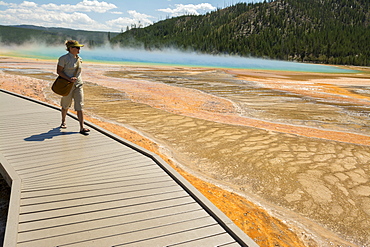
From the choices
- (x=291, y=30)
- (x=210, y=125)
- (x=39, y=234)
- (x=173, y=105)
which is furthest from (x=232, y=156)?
(x=291, y=30)

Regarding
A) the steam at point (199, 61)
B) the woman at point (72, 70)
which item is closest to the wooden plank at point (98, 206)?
the woman at point (72, 70)

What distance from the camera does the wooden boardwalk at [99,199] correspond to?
3.31 m

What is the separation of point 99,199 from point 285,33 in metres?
137

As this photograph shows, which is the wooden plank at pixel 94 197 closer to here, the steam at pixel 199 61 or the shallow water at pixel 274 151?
the shallow water at pixel 274 151

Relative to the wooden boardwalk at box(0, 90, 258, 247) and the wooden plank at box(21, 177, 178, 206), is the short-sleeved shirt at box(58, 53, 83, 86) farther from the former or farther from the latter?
the wooden plank at box(21, 177, 178, 206)

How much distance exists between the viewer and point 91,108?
13.4 metres

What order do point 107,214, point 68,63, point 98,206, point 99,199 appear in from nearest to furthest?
point 107,214 → point 98,206 → point 99,199 → point 68,63

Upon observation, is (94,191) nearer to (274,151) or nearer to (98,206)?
(98,206)

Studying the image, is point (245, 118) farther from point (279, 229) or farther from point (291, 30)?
point (291, 30)

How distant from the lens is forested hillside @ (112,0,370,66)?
4306 inches

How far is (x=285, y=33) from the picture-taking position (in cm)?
12938

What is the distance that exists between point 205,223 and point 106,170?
1964 millimetres

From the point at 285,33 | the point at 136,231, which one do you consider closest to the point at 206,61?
the point at 285,33

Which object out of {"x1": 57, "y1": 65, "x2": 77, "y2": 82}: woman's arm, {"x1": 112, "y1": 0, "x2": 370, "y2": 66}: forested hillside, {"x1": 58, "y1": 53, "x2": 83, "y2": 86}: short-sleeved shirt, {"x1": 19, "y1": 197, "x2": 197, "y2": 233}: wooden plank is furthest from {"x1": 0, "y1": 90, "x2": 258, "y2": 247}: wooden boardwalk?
{"x1": 112, "y1": 0, "x2": 370, "y2": 66}: forested hillside
